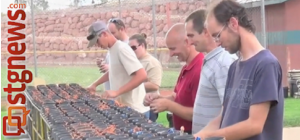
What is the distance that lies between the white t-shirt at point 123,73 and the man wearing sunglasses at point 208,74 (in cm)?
183

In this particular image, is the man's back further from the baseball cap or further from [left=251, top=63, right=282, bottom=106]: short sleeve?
the baseball cap

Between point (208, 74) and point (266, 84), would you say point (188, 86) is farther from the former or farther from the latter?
point (266, 84)

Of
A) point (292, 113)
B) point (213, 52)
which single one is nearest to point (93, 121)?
point (213, 52)

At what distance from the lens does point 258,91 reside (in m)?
2.62

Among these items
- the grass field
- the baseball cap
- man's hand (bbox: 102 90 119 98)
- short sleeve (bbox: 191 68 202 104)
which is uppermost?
the baseball cap

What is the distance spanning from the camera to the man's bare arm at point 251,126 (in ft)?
8.57

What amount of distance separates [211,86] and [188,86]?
1.76ft

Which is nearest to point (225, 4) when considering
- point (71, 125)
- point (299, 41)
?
point (71, 125)

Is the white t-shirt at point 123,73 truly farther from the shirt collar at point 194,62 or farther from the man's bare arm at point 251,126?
the man's bare arm at point 251,126

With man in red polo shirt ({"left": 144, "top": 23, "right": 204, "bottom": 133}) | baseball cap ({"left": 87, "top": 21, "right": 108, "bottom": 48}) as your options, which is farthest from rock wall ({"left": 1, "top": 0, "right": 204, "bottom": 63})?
man in red polo shirt ({"left": 144, "top": 23, "right": 204, "bottom": 133})

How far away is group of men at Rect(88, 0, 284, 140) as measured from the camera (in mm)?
2635

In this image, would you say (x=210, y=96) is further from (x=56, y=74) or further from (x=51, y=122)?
(x=56, y=74)

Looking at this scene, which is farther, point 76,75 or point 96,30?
point 76,75

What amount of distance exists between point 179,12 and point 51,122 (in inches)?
598
